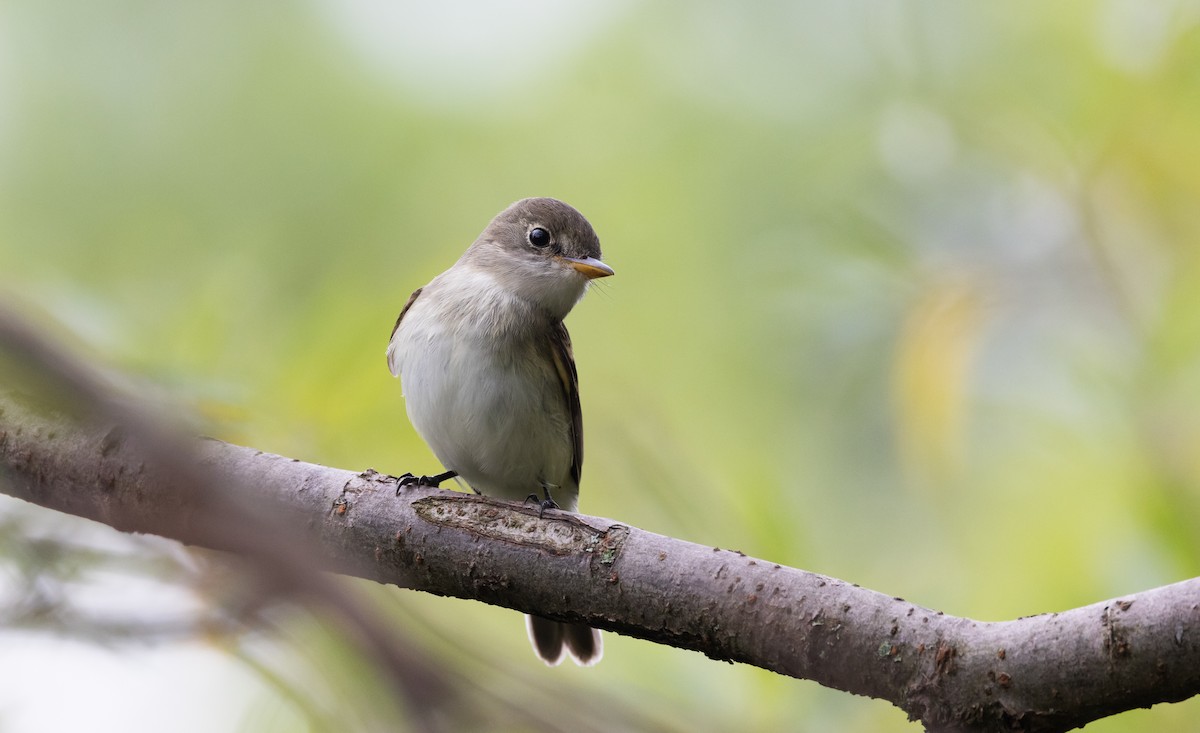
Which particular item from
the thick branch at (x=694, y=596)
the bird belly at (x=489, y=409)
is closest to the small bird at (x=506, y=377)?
the bird belly at (x=489, y=409)

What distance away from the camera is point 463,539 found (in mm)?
2836

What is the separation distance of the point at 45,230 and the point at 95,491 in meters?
2.86

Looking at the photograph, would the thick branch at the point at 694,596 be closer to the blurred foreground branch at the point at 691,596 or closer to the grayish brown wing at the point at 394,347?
the blurred foreground branch at the point at 691,596

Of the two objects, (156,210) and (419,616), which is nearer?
(419,616)

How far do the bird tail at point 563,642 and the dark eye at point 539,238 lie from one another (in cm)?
168

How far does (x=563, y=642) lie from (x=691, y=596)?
2086mm

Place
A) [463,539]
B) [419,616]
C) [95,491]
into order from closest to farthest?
1. [419,616]
2. [95,491]
3. [463,539]

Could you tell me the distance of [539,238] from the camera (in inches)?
202

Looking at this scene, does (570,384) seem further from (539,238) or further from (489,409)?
(539,238)

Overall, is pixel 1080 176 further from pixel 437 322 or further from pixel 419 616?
pixel 419 616

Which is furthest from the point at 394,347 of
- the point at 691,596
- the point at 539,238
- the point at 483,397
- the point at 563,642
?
the point at 691,596

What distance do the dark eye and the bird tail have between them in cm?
168

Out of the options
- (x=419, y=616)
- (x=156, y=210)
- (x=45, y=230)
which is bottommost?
(x=419, y=616)

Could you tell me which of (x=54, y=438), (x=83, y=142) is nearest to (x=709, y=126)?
(x=83, y=142)
